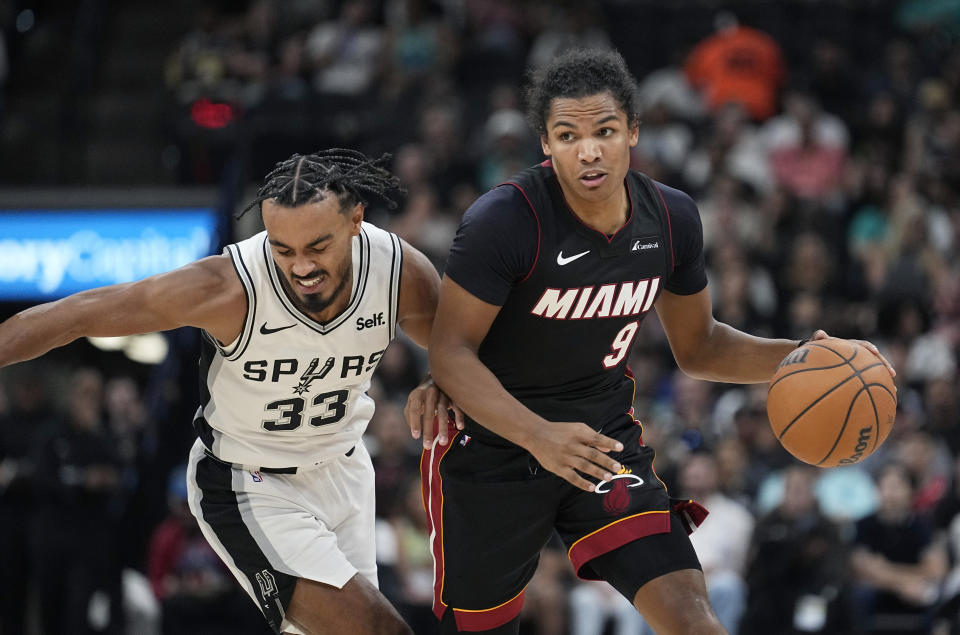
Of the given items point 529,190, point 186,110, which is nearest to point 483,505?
point 529,190

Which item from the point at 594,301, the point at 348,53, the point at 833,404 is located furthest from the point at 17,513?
the point at 833,404

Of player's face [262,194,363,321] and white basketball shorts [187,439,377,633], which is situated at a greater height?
player's face [262,194,363,321]

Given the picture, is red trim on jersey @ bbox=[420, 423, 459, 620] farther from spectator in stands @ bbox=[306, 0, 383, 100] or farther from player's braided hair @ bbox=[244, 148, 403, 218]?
spectator in stands @ bbox=[306, 0, 383, 100]

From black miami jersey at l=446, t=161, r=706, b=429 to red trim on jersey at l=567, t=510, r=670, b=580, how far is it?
0.34 metres

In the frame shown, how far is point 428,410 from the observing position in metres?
4.33

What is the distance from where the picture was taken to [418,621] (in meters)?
8.12

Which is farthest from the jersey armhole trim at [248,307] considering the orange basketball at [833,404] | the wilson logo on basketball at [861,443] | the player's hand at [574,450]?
the wilson logo on basketball at [861,443]

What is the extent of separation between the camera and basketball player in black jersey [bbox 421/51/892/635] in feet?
13.6

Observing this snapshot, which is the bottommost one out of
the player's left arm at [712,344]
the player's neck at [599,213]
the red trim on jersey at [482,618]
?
the red trim on jersey at [482,618]

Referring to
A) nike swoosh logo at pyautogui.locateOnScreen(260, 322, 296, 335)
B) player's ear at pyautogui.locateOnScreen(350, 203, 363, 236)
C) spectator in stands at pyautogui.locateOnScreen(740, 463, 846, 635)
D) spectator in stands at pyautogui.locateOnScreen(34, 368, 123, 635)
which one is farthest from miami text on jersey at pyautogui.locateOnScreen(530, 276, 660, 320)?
spectator in stands at pyautogui.locateOnScreen(34, 368, 123, 635)

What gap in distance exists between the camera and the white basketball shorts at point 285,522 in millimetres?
4500

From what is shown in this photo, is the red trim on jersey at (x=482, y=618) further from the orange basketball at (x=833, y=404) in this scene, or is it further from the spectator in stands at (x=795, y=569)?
the spectator in stands at (x=795, y=569)

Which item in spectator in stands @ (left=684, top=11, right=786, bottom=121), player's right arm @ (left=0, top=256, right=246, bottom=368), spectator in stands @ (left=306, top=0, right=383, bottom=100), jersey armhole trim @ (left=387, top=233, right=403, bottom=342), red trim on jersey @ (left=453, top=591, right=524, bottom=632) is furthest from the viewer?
spectator in stands @ (left=306, top=0, right=383, bottom=100)

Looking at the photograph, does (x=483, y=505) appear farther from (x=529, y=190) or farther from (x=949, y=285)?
(x=949, y=285)
